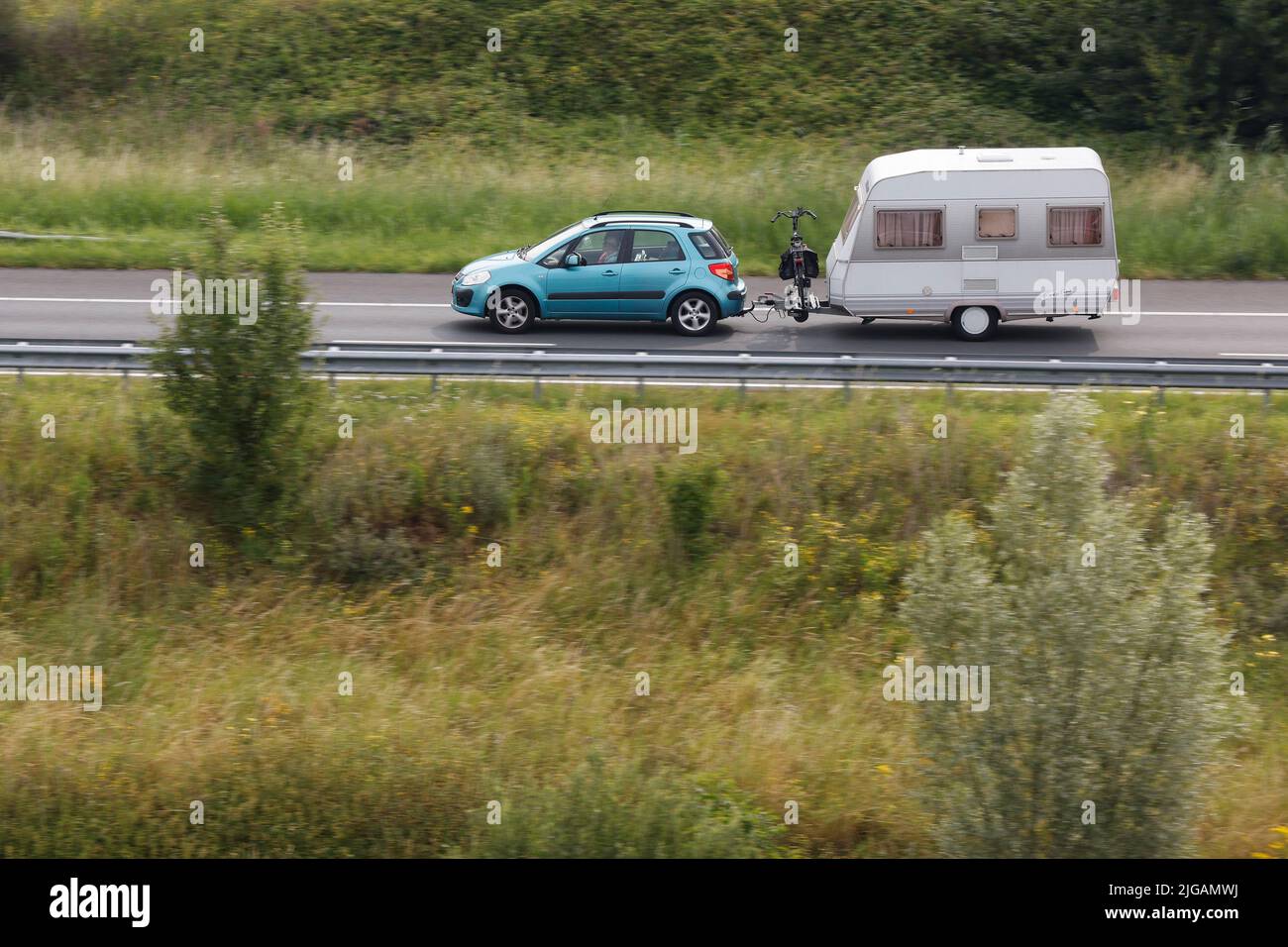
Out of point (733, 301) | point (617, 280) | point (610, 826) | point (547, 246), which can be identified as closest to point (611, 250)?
point (617, 280)

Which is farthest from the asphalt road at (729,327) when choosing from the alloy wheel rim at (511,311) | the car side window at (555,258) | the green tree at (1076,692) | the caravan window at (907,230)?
the green tree at (1076,692)

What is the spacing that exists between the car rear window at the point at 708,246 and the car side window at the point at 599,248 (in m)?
0.97

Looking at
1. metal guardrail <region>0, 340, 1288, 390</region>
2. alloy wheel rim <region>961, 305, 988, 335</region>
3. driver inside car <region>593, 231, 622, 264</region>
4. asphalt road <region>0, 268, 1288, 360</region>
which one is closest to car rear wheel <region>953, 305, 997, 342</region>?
alloy wheel rim <region>961, 305, 988, 335</region>

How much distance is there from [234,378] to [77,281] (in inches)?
277

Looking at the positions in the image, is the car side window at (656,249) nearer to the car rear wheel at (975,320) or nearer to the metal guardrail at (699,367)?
A: the metal guardrail at (699,367)

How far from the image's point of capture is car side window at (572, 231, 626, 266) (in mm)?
17297

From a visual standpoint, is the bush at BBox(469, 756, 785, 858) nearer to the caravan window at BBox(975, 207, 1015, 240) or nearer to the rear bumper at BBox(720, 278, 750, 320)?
the rear bumper at BBox(720, 278, 750, 320)

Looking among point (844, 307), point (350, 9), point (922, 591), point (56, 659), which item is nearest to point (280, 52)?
point (350, 9)

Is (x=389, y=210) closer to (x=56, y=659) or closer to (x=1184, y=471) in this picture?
(x=56, y=659)

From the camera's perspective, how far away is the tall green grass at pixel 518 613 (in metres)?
10.7

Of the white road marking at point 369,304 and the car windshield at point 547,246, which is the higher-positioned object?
the car windshield at point 547,246

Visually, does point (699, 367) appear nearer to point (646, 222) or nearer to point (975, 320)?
point (646, 222)

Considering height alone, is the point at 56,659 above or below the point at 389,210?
below
